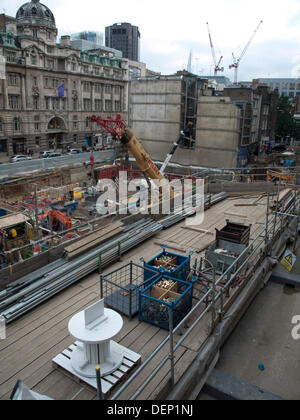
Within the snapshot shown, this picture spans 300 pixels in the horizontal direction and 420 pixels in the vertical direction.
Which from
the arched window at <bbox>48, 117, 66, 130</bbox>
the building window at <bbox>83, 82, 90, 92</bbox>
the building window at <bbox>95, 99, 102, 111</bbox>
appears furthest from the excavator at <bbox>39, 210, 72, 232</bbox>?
the building window at <bbox>95, 99, 102, 111</bbox>

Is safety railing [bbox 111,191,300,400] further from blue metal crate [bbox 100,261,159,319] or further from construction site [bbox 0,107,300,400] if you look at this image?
blue metal crate [bbox 100,261,159,319]

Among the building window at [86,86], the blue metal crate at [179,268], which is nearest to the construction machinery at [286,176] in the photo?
the blue metal crate at [179,268]

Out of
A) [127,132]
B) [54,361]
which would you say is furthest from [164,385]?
[127,132]

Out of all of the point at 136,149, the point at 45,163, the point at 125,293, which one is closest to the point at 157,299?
the point at 125,293

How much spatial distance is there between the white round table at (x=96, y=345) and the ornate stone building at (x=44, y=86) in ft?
155

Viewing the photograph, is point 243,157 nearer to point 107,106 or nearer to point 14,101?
point 14,101

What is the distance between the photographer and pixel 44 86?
169ft

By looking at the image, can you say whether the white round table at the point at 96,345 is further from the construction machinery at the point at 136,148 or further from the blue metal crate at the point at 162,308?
the construction machinery at the point at 136,148

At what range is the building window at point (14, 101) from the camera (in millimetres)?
47159

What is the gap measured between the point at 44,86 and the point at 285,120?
49411 mm

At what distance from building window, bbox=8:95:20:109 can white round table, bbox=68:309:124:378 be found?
1934 inches

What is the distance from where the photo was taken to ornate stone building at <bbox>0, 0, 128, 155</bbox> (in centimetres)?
4684

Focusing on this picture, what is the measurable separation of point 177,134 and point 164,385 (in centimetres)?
4054

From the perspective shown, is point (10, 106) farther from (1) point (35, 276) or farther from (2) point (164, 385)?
(2) point (164, 385)
